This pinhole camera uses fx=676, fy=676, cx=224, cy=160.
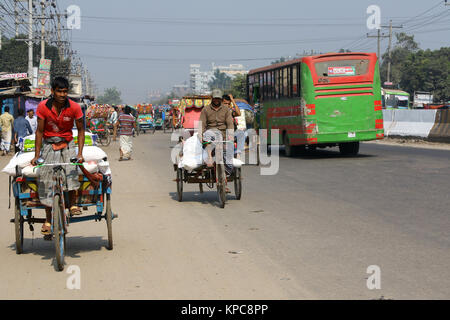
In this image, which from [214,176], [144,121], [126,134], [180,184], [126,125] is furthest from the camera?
[144,121]

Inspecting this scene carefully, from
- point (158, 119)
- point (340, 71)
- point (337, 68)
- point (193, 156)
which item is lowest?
point (193, 156)

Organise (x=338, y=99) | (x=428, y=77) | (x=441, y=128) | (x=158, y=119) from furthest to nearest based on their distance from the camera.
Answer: (x=428, y=77)
(x=158, y=119)
(x=441, y=128)
(x=338, y=99)

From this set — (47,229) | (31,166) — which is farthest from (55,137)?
(47,229)

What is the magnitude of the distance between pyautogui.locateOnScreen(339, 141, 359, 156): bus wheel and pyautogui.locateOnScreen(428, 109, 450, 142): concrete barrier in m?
7.47

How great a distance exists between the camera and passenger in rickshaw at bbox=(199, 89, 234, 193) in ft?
37.0

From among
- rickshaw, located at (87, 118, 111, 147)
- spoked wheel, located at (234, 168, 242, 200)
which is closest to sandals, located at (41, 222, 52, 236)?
spoked wheel, located at (234, 168, 242, 200)

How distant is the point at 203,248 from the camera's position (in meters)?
7.36

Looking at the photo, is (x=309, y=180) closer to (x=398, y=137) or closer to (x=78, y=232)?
(x=78, y=232)

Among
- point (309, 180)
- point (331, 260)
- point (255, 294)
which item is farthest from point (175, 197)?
point (255, 294)

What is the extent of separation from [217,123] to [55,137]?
15.6 ft

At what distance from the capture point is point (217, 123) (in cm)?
1137

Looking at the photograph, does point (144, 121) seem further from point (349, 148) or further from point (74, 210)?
point (74, 210)

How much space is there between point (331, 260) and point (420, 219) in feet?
10.3

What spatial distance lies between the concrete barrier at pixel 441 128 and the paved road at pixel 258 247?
1606 centimetres
